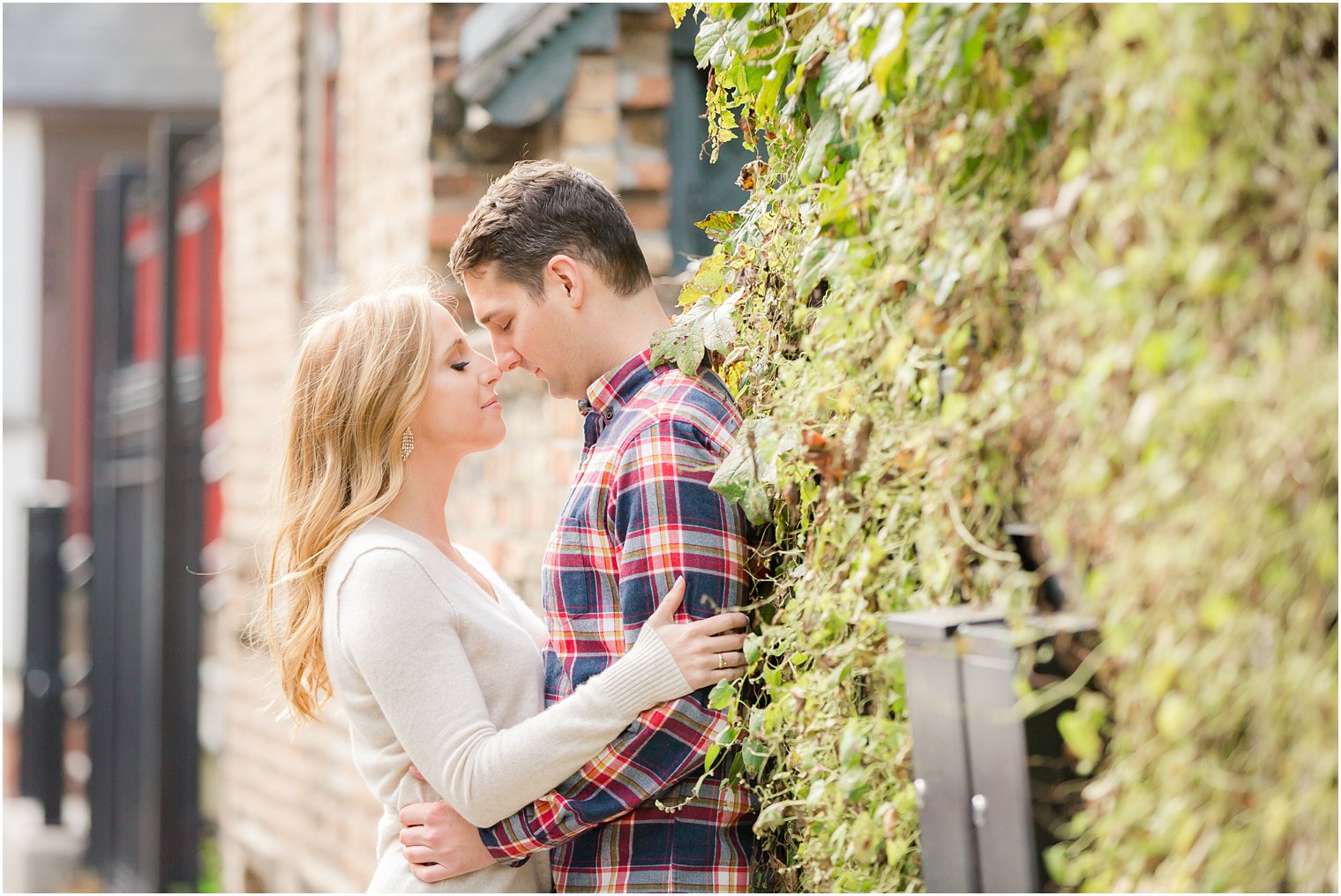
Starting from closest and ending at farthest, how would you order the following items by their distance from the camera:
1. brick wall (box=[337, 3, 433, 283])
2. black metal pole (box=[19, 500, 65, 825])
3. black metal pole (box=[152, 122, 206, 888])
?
brick wall (box=[337, 3, 433, 283])
black metal pole (box=[152, 122, 206, 888])
black metal pole (box=[19, 500, 65, 825])

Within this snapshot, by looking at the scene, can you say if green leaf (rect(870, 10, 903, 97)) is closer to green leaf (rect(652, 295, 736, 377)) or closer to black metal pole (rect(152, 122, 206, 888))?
green leaf (rect(652, 295, 736, 377))

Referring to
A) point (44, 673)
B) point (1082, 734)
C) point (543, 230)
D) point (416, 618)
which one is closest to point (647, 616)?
point (416, 618)

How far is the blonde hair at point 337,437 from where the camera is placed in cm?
208

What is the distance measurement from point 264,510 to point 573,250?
2.52ft

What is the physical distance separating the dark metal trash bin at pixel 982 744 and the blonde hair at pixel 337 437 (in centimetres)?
109

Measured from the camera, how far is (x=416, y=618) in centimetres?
192

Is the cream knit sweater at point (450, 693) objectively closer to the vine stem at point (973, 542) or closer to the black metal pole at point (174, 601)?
the vine stem at point (973, 542)

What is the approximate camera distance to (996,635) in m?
1.14

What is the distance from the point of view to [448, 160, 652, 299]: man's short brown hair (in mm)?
2000

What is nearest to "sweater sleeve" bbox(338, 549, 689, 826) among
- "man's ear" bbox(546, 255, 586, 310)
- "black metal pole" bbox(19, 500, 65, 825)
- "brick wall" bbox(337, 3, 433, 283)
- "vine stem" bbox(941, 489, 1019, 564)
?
"man's ear" bbox(546, 255, 586, 310)

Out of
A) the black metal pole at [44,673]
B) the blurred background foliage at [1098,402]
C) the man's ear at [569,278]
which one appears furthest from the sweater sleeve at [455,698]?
the black metal pole at [44,673]

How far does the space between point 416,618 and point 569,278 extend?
1.89 feet

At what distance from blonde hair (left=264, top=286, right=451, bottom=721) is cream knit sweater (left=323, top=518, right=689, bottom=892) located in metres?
0.07

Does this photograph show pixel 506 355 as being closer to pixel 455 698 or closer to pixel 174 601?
pixel 455 698
